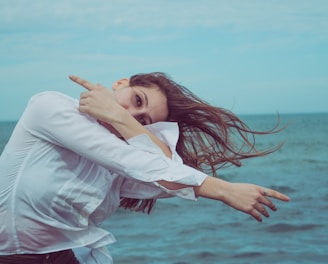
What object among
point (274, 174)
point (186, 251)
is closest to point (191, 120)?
point (186, 251)

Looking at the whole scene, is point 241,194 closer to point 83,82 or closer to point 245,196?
point 245,196

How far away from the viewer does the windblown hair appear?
8.63 feet

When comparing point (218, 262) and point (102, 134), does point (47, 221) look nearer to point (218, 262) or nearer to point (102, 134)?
point (102, 134)

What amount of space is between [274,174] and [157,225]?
8.16m

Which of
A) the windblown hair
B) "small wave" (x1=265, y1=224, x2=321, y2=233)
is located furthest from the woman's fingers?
"small wave" (x1=265, y1=224, x2=321, y2=233)

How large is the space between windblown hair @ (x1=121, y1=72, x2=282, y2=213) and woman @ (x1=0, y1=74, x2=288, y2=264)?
0.91 feet

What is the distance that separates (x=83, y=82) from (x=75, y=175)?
0.30 m

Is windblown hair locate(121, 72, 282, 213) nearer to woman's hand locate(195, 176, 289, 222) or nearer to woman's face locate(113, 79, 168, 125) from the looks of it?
woman's face locate(113, 79, 168, 125)

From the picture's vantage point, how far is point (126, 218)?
9211 mm

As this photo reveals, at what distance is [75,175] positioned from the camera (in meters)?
2.29

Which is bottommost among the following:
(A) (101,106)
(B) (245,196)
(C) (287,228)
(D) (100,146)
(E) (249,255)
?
(C) (287,228)

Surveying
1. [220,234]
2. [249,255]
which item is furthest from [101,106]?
[220,234]

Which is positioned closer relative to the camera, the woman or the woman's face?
the woman

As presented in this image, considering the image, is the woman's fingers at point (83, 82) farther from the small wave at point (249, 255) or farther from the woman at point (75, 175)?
the small wave at point (249, 255)
